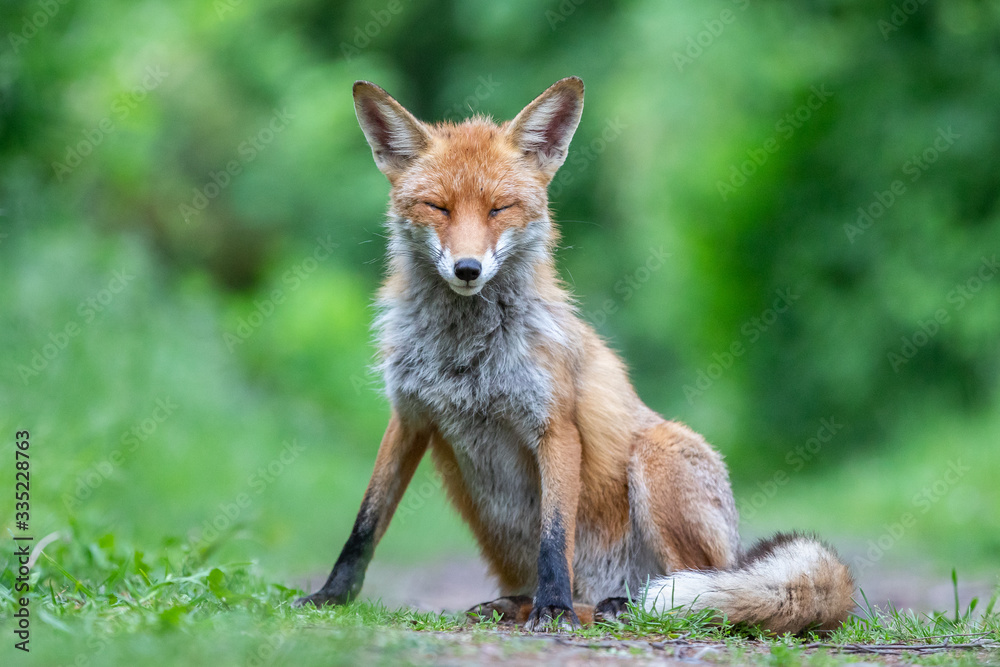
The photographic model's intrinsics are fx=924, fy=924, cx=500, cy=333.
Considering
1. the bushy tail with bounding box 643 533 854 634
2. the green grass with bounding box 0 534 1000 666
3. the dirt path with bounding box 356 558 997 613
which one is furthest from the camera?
the dirt path with bounding box 356 558 997 613

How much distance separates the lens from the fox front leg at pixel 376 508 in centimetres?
481

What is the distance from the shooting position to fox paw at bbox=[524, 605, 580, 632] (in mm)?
4262

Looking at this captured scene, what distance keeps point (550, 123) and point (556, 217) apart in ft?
19.4

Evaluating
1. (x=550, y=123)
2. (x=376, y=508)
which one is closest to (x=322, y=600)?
(x=376, y=508)

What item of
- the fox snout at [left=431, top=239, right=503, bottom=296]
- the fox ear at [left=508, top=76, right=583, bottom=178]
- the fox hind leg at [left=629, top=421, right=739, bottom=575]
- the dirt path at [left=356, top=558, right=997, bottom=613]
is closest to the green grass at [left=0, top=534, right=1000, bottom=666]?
the fox hind leg at [left=629, top=421, right=739, bottom=575]

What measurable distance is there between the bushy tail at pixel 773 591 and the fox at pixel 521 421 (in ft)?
0.05

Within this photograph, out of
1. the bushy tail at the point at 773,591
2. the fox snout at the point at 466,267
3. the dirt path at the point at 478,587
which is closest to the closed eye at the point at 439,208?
the fox snout at the point at 466,267

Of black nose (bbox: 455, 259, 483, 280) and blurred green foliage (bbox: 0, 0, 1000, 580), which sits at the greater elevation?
blurred green foliage (bbox: 0, 0, 1000, 580)

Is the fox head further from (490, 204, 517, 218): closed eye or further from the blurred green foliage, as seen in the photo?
the blurred green foliage

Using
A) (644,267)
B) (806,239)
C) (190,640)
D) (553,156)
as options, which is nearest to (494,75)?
(644,267)

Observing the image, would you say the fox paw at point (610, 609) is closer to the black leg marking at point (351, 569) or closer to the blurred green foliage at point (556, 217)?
the black leg marking at point (351, 569)

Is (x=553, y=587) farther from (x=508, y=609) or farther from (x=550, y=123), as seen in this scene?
(x=550, y=123)

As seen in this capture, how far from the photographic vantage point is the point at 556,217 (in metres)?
11.1

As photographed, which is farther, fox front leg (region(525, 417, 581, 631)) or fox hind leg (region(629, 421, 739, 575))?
fox hind leg (region(629, 421, 739, 575))
